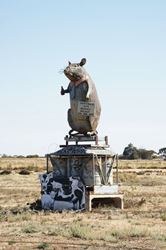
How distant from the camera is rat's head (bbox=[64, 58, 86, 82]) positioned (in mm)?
22406

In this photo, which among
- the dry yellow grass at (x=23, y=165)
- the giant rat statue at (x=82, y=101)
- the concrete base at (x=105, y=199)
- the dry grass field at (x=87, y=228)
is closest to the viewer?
Result: the dry grass field at (x=87, y=228)

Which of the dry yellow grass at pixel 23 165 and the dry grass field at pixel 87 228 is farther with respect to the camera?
the dry yellow grass at pixel 23 165

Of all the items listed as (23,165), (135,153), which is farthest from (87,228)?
(135,153)

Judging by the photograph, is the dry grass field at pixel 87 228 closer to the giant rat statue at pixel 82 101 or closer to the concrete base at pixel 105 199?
the concrete base at pixel 105 199

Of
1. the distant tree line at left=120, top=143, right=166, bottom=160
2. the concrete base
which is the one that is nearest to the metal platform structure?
the concrete base

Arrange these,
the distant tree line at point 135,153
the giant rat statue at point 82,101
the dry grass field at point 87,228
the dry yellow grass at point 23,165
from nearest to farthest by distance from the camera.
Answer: the dry grass field at point 87,228, the giant rat statue at point 82,101, the dry yellow grass at point 23,165, the distant tree line at point 135,153

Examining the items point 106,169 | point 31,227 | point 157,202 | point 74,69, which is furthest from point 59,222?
point 157,202

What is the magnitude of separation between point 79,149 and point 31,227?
240 inches

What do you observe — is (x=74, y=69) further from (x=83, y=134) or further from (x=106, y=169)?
(x=106, y=169)

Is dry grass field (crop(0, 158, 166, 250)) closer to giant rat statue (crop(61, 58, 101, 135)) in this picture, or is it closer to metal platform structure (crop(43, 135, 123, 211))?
metal platform structure (crop(43, 135, 123, 211))

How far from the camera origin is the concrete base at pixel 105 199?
21.4 meters

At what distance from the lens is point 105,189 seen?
2186cm

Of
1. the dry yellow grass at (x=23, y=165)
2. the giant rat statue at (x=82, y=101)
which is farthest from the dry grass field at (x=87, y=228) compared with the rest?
the dry yellow grass at (x=23, y=165)

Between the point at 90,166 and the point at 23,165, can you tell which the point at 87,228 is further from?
the point at 23,165
